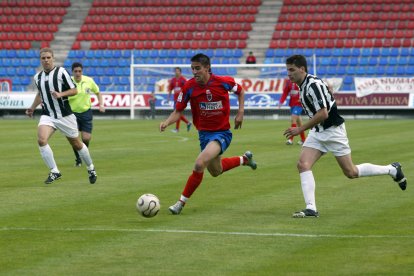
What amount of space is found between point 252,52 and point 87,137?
2753 centimetres

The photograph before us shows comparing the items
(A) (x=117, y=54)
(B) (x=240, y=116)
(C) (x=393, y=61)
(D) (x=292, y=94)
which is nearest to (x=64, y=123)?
(B) (x=240, y=116)

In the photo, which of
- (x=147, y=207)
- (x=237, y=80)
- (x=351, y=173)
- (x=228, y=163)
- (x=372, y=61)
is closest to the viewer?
(x=147, y=207)

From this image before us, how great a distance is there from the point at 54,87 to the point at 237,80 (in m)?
29.1

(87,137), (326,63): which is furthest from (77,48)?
(87,137)

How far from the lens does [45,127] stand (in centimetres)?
1558

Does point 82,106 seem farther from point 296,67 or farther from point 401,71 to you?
point 401,71

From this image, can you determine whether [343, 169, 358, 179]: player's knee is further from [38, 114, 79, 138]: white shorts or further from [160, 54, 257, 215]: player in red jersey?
[38, 114, 79, 138]: white shorts

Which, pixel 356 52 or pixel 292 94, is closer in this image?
pixel 292 94

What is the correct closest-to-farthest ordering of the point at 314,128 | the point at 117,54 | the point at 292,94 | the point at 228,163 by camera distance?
the point at 314,128
the point at 228,163
the point at 292,94
the point at 117,54

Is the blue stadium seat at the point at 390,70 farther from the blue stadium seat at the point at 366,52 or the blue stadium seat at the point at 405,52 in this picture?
the blue stadium seat at the point at 366,52

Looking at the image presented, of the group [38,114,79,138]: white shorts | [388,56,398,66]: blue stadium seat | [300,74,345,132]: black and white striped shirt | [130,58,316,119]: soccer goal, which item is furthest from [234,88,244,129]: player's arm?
[388,56,398,66]: blue stadium seat

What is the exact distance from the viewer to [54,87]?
15.5m

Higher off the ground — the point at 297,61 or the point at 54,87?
the point at 297,61

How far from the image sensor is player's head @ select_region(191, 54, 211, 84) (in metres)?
11.8
